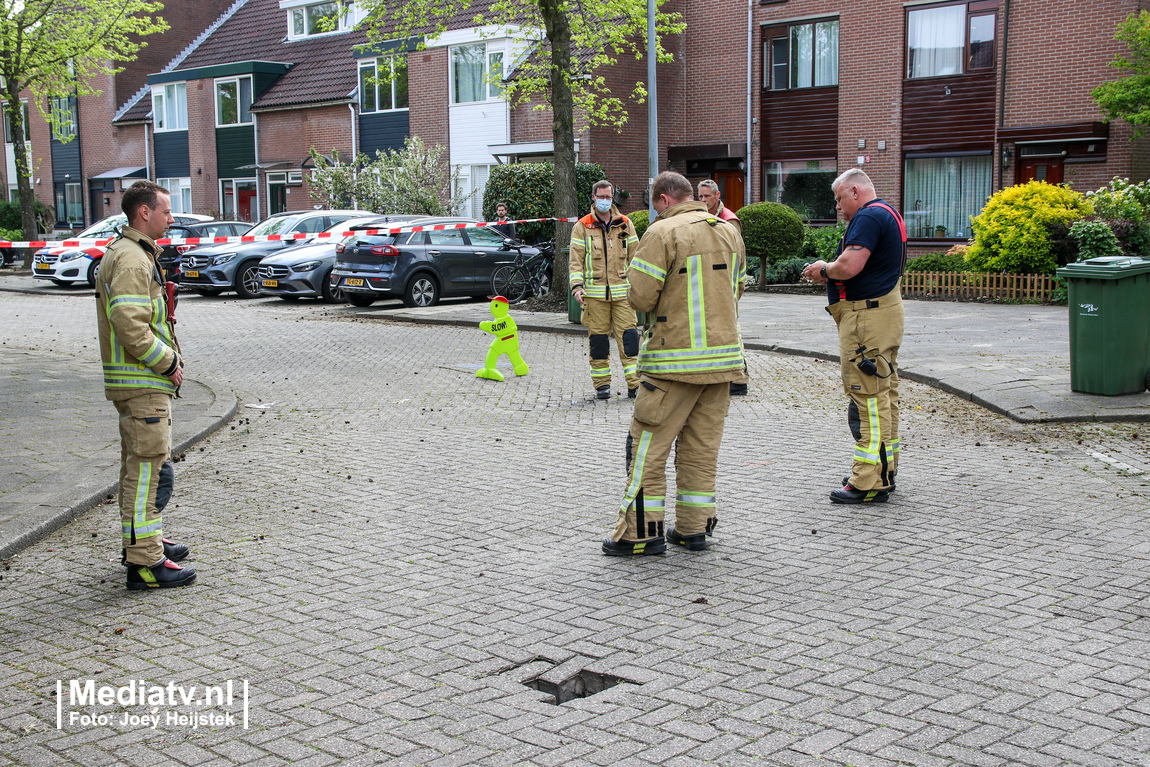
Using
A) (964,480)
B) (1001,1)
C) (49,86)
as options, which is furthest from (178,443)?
(49,86)

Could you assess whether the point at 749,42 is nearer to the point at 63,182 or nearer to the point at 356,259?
the point at 356,259

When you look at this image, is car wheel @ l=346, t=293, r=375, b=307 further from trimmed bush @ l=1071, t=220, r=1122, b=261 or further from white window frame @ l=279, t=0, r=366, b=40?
white window frame @ l=279, t=0, r=366, b=40

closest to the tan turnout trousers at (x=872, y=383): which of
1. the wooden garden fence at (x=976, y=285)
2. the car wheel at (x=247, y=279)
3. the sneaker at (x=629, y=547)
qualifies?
the sneaker at (x=629, y=547)

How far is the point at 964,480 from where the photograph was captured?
6711 millimetres

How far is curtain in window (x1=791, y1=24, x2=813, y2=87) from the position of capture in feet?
88.1

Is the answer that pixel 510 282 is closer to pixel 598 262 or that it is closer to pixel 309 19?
pixel 598 262

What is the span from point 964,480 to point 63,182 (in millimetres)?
46959

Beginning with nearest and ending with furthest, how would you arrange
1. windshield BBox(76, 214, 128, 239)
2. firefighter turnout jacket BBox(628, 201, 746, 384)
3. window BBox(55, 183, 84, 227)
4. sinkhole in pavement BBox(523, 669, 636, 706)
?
1. sinkhole in pavement BBox(523, 669, 636, 706)
2. firefighter turnout jacket BBox(628, 201, 746, 384)
3. windshield BBox(76, 214, 128, 239)
4. window BBox(55, 183, 84, 227)

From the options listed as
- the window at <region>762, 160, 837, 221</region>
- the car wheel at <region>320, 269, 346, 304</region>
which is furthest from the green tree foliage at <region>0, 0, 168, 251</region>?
the window at <region>762, 160, 837, 221</region>

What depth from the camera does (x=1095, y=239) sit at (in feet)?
55.3

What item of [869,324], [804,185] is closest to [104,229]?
[804,185]

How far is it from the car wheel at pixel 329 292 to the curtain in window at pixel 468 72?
12.3 metres

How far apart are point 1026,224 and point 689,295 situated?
14373 mm

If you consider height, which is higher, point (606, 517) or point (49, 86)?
point (49, 86)
